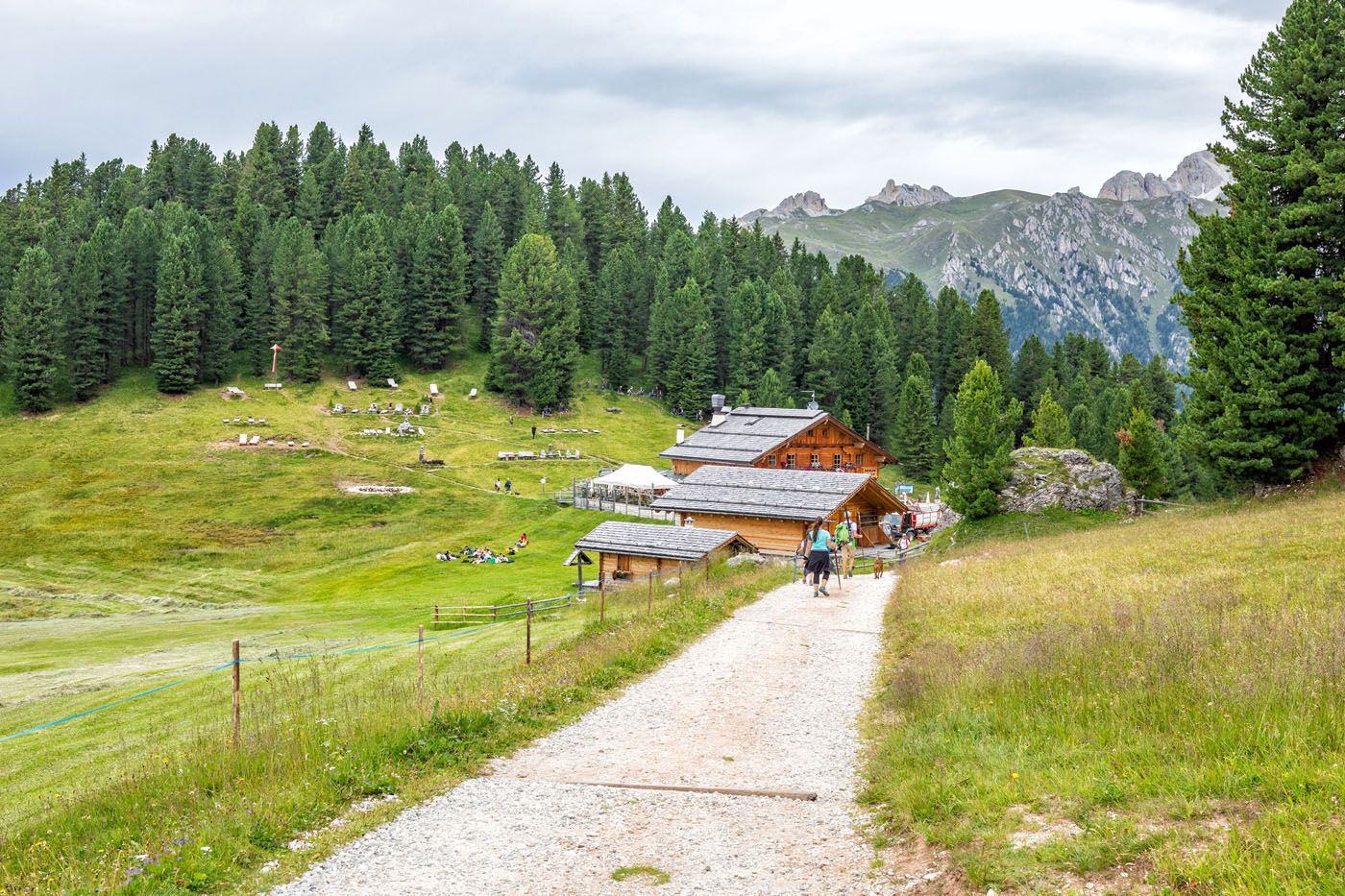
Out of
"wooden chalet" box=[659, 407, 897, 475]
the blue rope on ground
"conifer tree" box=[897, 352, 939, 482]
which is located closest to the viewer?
the blue rope on ground

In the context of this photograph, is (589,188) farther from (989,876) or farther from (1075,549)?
(989,876)

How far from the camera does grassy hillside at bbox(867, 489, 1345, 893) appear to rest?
6914 mm

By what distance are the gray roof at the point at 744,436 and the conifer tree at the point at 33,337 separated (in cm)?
6046

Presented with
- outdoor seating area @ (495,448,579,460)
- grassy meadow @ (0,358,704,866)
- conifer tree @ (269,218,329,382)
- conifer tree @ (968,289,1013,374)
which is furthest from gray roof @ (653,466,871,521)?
conifer tree @ (968,289,1013,374)

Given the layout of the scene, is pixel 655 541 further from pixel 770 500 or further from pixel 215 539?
pixel 215 539

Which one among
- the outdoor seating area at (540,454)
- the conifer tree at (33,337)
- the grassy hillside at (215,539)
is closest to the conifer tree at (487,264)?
the grassy hillside at (215,539)

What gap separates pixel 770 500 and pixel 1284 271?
25.1m

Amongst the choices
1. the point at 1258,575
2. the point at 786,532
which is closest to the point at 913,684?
the point at 1258,575

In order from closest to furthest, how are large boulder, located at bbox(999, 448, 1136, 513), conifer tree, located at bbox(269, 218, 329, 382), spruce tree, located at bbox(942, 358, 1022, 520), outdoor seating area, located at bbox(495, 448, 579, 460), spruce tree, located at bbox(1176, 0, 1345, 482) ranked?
spruce tree, located at bbox(1176, 0, 1345, 482) → large boulder, located at bbox(999, 448, 1136, 513) → spruce tree, located at bbox(942, 358, 1022, 520) → outdoor seating area, located at bbox(495, 448, 579, 460) → conifer tree, located at bbox(269, 218, 329, 382)

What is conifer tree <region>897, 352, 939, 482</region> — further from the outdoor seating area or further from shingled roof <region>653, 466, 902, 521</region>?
shingled roof <region>653, 466, 902, 521</region>

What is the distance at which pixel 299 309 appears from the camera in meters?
96.6

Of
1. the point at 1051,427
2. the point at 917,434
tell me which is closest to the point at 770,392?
the point at 917,434

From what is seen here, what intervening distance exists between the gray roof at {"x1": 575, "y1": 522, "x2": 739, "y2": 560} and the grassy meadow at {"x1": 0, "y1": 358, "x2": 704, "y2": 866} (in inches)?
161

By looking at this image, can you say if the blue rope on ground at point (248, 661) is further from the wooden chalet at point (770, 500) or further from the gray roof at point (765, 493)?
the wooden chalet at point (770, 500)
